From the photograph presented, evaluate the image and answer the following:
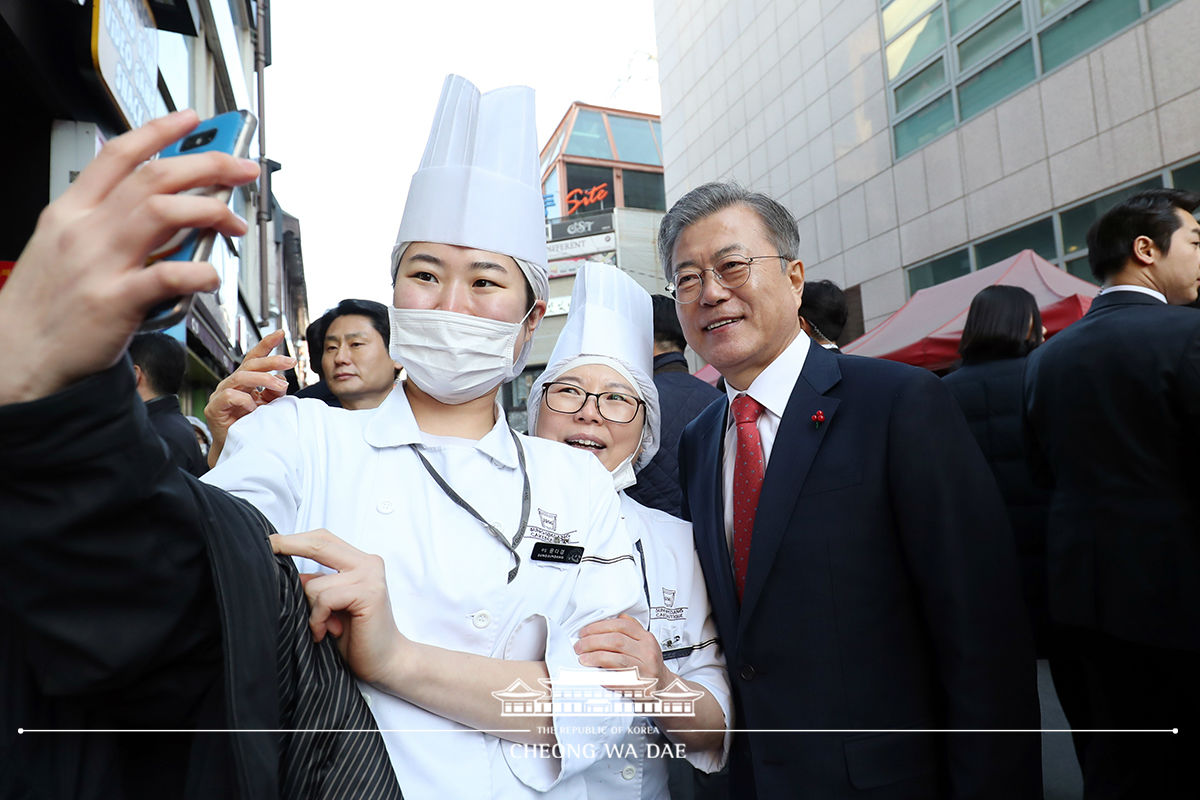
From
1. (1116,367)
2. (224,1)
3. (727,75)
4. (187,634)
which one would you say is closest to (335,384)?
(187,634)

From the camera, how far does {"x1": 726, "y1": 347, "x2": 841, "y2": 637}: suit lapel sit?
1.54 m

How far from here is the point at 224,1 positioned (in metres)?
10.7

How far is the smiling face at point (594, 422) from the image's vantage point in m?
2.10

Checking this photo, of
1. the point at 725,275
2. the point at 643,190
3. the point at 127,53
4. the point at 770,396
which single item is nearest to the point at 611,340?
the point at 725,275

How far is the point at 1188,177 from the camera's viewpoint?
6.84 metres

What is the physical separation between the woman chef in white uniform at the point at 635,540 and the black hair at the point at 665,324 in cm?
60

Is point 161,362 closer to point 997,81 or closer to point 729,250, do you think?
point 729,250

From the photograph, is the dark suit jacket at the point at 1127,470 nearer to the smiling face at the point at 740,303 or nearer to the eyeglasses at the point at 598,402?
the smiling face at the point at 740,303

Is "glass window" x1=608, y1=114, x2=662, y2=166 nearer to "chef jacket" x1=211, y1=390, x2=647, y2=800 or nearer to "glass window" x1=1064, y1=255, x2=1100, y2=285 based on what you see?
"glass window" x1=1064, y1=255, x2=1100, y2=285

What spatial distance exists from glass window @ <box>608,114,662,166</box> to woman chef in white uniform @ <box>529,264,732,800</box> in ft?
117

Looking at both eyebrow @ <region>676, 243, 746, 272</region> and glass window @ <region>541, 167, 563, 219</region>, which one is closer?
eyebrow @ <region>676, 243, 746, 272</region>

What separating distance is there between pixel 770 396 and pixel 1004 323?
1814mm

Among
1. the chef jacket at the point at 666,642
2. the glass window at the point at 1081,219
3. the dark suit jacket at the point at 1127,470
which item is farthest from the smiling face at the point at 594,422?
the glass window at the point at 1081,219

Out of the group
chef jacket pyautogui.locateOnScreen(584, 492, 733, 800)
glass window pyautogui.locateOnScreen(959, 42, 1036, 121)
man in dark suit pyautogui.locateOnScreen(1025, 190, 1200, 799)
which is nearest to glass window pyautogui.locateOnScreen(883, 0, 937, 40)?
glass window pyautogui.locateOnScreen(959, 42, 1036, 121)
